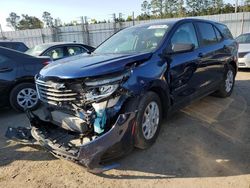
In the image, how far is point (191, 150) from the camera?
3.55 metres

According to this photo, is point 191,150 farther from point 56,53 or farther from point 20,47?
point 20,47

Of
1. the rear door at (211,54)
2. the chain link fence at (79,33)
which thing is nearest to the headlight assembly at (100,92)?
the rear door at (211,54)

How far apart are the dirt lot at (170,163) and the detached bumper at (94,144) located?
0.30 meters

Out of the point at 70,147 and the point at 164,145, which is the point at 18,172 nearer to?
the point at 70,147

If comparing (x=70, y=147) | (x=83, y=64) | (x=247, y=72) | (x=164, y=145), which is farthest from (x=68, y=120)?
(x=247, y=72)

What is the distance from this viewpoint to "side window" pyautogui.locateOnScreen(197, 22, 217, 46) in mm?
4797

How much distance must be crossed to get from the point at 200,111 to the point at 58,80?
310 cm

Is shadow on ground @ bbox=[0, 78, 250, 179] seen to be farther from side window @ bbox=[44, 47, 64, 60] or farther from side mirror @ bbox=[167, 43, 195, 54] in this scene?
side window @ bbox=[44, 47, 64, 60]

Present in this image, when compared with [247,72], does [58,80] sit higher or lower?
higher

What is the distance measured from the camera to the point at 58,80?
10.0 ft

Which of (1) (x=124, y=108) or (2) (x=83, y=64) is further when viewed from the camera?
(2) (x=83, y=64)

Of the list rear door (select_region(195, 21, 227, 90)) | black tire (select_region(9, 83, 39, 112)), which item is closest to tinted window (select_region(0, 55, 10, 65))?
black tire (select_region(9, 83, 39, 112))

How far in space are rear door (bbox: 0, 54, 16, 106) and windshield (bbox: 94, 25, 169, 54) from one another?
2.10 m

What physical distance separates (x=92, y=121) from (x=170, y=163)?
116 centimetres
